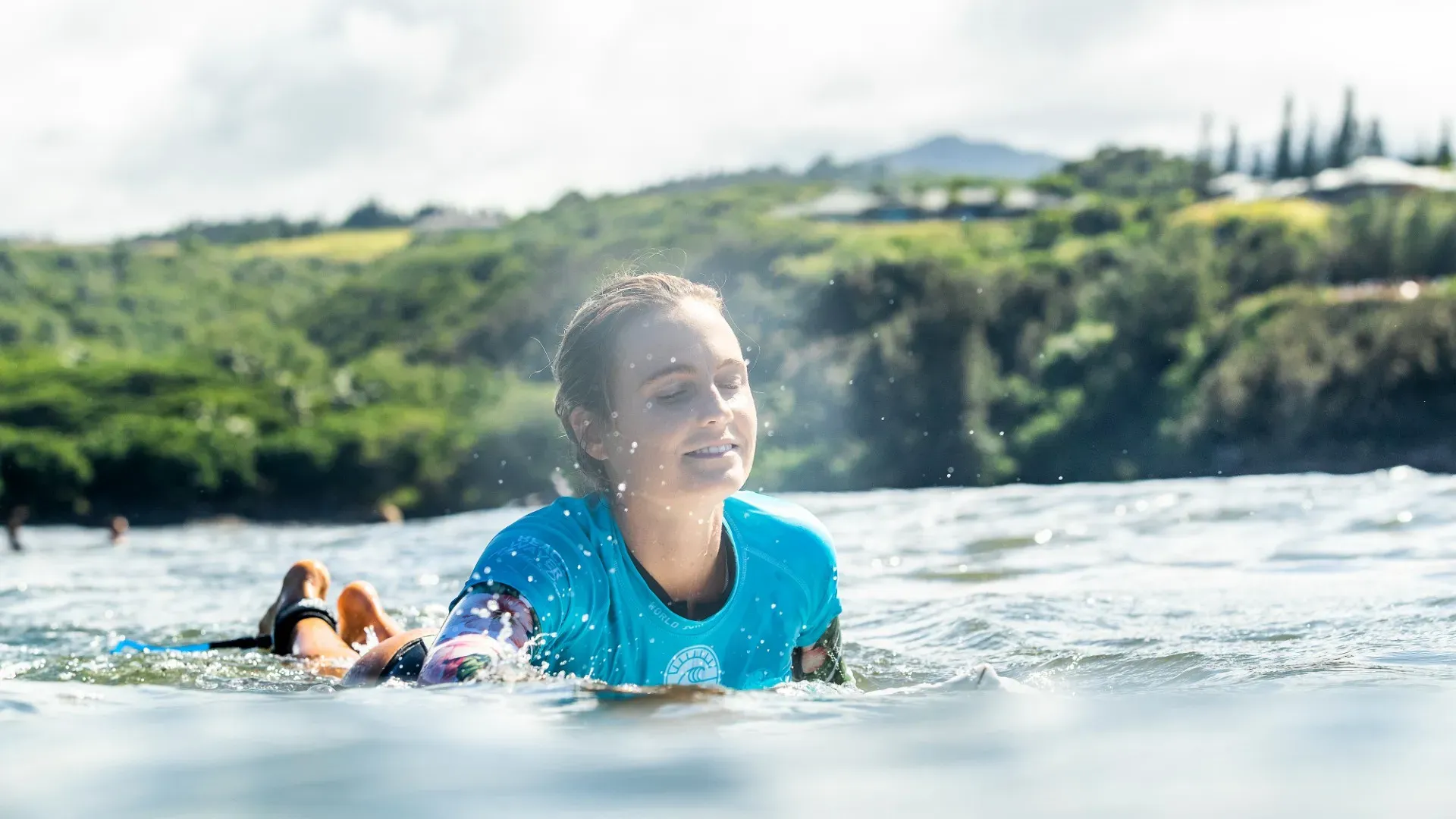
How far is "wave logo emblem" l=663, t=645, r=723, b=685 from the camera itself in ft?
13.8

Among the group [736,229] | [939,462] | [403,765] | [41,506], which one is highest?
[736,229]

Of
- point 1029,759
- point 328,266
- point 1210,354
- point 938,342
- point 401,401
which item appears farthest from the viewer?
point 328,266

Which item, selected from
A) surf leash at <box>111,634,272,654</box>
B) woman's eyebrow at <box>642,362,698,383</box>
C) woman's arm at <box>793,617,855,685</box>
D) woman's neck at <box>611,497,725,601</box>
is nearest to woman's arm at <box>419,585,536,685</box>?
woman's neck at <box>611,497,725,601</box>

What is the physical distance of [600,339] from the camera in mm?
4219

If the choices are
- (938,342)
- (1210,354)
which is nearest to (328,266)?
(938,342)

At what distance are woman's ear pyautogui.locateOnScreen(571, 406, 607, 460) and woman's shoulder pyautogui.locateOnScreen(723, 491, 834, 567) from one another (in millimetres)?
454

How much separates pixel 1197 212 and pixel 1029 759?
93769mm

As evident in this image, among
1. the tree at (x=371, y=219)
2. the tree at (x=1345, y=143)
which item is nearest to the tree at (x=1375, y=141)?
the tree at (x=1345, y=143)

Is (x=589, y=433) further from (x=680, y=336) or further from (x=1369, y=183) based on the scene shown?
(x=1369, y=183)

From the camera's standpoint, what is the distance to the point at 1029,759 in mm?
2635

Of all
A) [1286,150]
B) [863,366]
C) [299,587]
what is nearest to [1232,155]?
[1286,150]

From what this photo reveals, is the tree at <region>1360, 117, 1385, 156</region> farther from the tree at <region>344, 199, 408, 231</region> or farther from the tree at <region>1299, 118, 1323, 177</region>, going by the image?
the tree at <region>344, 199, 408, 231</region>

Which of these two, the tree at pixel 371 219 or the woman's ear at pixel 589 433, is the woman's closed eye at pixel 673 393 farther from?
the tree at pixel 371 219

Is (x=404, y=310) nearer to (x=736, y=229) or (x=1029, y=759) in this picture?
(x=736, y=229)
